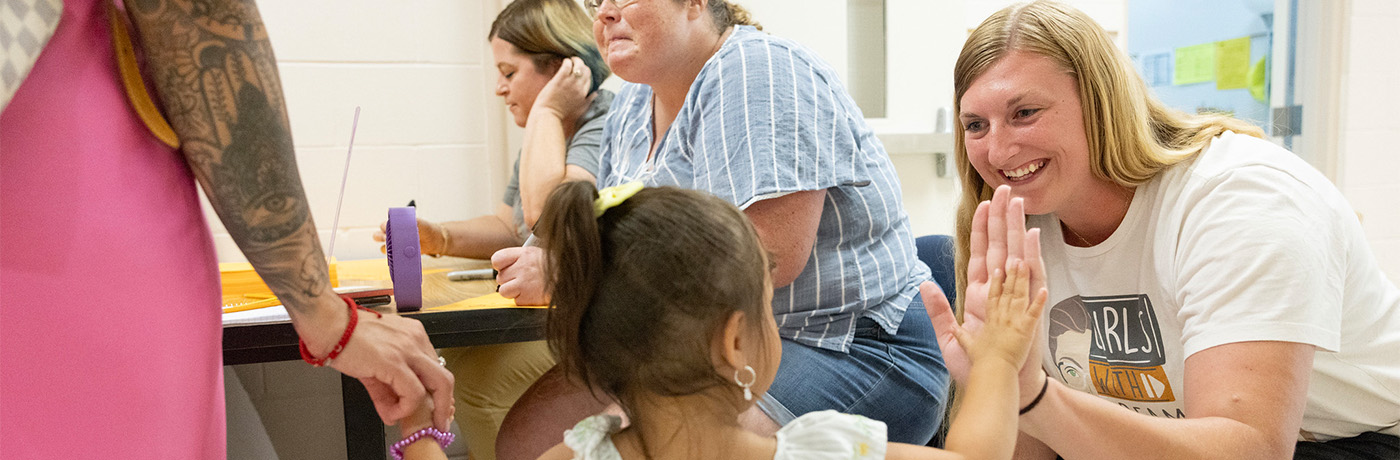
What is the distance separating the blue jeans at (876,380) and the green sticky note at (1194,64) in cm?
300

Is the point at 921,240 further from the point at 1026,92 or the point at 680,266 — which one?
the point at 680,266

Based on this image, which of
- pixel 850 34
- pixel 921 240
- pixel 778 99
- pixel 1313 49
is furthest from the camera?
pixel 1313 49

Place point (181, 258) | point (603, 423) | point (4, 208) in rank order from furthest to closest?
point (603, 423), point (181, 258), point (4, 208)

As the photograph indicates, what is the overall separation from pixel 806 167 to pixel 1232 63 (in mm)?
3160

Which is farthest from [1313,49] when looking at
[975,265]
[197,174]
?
[197,174]

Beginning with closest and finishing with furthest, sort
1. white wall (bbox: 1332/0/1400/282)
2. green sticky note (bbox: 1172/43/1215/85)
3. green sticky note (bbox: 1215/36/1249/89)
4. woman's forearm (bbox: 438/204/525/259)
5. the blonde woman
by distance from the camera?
the blonde woman
woman's forearm (bbox: 438/204/525/259)
white wall (bbox: 1332/0/1400/282)
green sticky note (bbox: 1215/36/1249/89)
green sticky note (bbox: 1172/43/1215/85)

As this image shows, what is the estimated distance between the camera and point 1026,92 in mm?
1254

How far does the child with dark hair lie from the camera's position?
0.95m

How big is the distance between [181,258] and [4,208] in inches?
6.2

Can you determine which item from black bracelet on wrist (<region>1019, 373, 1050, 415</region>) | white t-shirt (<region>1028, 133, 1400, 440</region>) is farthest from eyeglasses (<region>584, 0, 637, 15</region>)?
black bracelet on wrist (<region>1019, 373, 1050, 415</region>)

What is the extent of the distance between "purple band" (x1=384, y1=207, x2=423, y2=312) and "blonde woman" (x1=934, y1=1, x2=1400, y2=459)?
74 centimetres

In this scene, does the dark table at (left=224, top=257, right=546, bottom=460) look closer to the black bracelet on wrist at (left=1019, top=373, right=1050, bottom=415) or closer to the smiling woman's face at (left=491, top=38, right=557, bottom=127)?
the black bracelet on wrist at (left=1019, top=373, right=1050, bottom=415)

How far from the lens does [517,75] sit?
2396 mm

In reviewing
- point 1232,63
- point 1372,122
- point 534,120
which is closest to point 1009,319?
point 534,120
